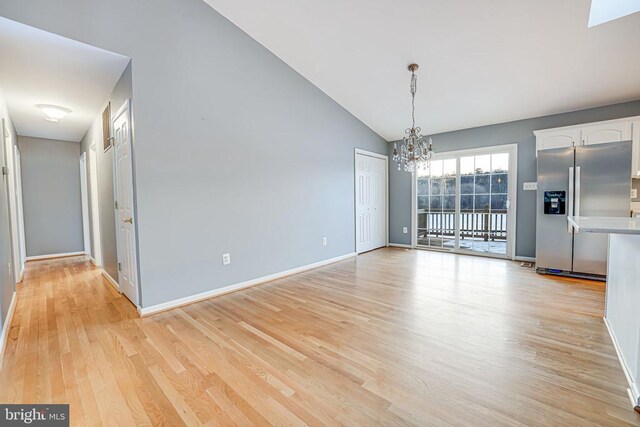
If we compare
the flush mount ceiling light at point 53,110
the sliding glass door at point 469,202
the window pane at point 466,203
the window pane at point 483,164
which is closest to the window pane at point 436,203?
the sliding glass door at point 469,202

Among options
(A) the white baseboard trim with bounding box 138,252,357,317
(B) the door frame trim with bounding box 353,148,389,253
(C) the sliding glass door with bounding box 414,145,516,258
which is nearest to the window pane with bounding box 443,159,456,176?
(C) the sliding glass door with bounding box 414,145,516,258

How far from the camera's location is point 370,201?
19.2ft

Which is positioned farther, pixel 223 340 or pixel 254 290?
pixel 254 290

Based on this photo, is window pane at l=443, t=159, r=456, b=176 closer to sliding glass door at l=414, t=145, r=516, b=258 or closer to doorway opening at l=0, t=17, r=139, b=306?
sliding glass door at l=414, t=145, r=516, b=258

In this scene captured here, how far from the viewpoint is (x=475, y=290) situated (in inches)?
129

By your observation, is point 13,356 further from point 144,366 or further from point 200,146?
point 200,146

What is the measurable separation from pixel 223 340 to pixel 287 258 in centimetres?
191

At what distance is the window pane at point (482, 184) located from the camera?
5.09m

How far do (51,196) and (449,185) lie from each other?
26.3ft

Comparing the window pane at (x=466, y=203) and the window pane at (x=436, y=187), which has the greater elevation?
the window pane at (x=436, y=187)

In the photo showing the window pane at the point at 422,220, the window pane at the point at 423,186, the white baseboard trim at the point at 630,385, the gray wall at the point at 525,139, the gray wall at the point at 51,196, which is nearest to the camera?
the white baseboard trim at the point at 630,385

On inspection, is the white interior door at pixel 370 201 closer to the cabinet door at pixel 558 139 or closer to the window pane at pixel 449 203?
the window pane at pixel 449 203

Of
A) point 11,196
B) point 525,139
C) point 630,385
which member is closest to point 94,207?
point 11,196

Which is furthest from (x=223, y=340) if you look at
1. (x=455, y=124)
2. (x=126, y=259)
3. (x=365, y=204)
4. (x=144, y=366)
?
(x=455, y=124)
